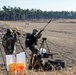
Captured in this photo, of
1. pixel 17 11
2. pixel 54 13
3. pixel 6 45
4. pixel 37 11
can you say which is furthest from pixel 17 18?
pixel 6 45

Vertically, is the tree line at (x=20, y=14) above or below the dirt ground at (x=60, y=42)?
below

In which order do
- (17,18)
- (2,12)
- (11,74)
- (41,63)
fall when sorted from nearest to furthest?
(11,74)
(41,63)
(2,12)
(17,18)

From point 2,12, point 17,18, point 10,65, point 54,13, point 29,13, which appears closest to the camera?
point 10,65

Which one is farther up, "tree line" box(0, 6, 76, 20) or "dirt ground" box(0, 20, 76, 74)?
"dirt ground" box(0, 20, 76, 74)

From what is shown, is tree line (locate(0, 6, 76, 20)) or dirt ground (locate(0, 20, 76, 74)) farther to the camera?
tree line (locate(0, 6, 76, 20))

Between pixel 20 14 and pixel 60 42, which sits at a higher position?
pixel 60 42

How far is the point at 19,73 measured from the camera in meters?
6.52

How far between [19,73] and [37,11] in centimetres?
16286

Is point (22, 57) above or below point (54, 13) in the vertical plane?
above

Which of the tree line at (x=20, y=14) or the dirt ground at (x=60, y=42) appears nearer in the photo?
the dirt ground at (x=60, y=42)

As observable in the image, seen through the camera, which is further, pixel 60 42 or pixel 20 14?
A: pixel 20 14

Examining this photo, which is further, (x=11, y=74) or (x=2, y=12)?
(x=2, y=12)

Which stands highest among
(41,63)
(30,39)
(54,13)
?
(30,39)

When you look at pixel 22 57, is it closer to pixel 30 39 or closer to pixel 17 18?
pixel 30 39
